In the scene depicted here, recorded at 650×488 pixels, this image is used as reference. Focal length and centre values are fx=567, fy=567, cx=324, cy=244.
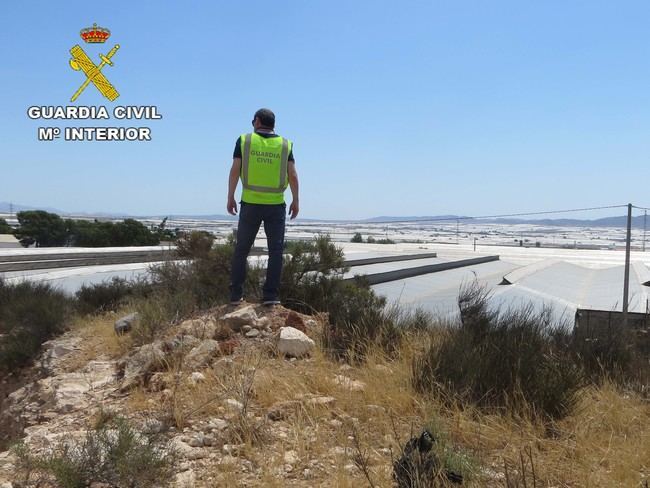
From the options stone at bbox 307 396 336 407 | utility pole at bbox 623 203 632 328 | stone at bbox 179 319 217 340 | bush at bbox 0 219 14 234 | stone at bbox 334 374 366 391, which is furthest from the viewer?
bush at bbox 0 219 14 234

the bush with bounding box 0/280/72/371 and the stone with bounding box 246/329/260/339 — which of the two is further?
the bush with bounding box 0/280/72/371

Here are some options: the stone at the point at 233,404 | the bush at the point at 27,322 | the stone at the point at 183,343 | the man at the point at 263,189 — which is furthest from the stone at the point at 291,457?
the bush at the point at 27,322

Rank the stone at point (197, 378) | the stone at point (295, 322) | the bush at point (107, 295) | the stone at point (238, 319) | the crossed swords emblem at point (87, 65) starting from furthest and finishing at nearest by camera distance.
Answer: the crossed swords emblem at point (87, 65), the bush at point (107, 295), the stone at point (295, 322), the stone at point (238, 319), the stone at point (197, 378)

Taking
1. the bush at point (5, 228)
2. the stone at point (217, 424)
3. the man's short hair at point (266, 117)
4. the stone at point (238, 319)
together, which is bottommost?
the bush at point (5, 228)

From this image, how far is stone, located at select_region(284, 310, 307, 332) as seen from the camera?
19.5 ft

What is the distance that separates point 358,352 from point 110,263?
14.8m

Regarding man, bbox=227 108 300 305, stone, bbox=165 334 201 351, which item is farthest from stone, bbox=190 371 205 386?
man, bbox=227 108 300 305

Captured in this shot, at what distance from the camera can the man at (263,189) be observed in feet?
19.9

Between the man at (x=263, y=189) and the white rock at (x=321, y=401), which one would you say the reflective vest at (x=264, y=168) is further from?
the white rock at (x=321, y=401)

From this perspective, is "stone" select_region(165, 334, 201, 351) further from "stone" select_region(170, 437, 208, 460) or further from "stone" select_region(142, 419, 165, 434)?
"stone" select_region(170, 437, 208, 460)

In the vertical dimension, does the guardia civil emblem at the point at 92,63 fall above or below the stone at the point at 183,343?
above

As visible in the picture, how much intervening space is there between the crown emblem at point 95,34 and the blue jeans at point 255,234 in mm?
9913

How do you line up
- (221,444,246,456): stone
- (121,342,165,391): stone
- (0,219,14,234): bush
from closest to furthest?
(221,444,246,456): stone → (121,342,165,391): stone → (0,219,14,234): bush

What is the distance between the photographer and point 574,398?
414cm
